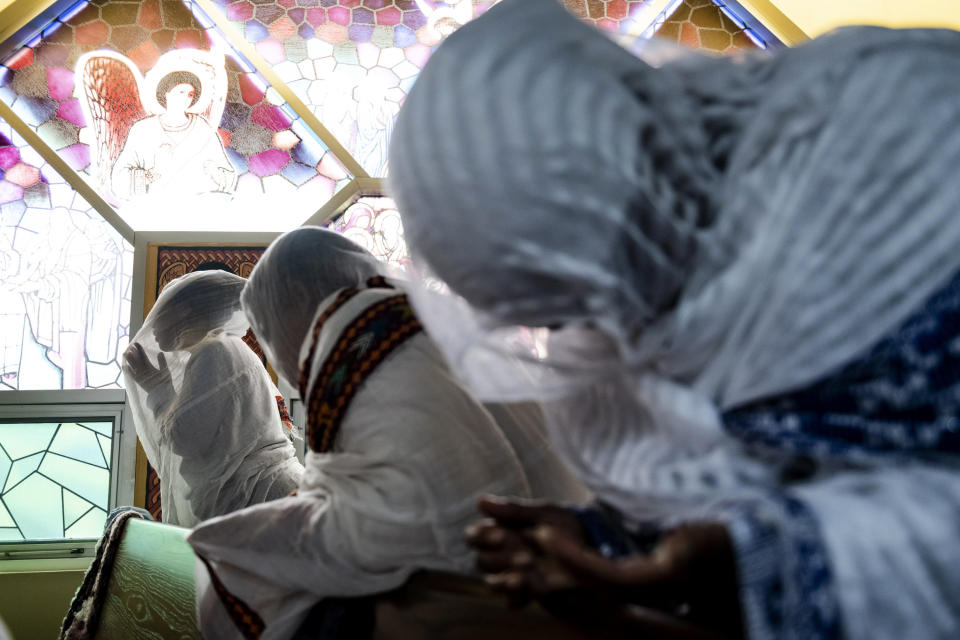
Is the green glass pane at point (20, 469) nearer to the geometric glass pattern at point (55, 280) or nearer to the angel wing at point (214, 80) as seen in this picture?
the geometric glass pattern at point (55, 280)

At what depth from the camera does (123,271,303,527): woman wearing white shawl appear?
106 inches

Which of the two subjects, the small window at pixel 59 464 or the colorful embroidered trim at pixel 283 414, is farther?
the small window at pixel 59 464

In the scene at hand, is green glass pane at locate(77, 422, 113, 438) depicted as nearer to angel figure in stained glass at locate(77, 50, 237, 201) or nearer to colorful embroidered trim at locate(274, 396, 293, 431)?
angel figure in stained glass at locate(77, 50, 237, 201)

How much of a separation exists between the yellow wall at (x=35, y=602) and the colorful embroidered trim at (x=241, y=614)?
2728 millimetres

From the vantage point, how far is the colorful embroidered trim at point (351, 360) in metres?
1.56

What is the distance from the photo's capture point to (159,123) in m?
4.51

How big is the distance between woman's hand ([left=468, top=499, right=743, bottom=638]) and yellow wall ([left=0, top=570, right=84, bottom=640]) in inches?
144

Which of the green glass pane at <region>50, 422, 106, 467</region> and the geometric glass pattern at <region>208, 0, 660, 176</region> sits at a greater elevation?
the geometric glass pattern at <region>208, 0, 660, 176</region>

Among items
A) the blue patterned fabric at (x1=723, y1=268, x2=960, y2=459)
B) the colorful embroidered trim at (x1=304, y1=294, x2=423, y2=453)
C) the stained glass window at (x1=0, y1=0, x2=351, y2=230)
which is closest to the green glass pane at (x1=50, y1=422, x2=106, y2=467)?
the stained glass window at (x1=0, y1=0, x2=351, y2=230)

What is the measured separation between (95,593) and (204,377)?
0.72m

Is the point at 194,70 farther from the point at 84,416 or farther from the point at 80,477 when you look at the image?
the point at 80,477

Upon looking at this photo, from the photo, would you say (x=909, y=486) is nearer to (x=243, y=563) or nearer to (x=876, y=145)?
(x=876, y=145)

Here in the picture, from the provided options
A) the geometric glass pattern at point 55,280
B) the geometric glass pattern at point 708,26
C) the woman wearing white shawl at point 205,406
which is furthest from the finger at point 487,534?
the geometric glass pattern at point 708,26

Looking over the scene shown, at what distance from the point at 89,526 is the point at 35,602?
0.42 metres
